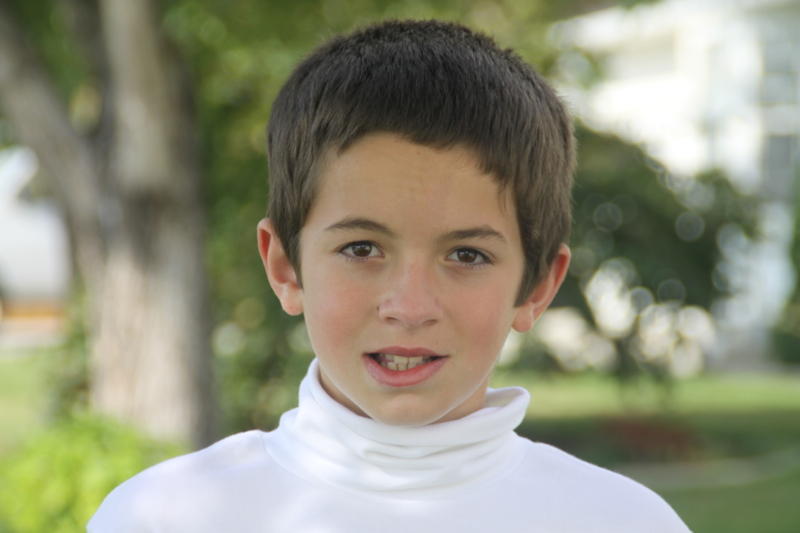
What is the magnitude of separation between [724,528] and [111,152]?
476 cm

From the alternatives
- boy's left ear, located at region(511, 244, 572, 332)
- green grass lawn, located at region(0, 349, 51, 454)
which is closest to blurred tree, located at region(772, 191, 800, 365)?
green grass lawn, located at region(0, 349, 51, 454)

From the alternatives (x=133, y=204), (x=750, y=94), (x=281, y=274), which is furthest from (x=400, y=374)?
(x=750, y=94)

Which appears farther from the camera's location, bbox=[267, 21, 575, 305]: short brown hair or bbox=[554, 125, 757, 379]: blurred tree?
bbox=[554, 125, 757, 379]: blurred tree

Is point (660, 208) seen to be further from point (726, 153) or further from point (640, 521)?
point (726, 153)

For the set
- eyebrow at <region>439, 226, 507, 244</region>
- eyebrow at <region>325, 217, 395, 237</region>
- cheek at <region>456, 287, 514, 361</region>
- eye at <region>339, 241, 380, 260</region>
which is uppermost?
eyebrow at <region>325, 217, 395, 237</region>

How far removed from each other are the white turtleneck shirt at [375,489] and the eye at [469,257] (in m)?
0.27

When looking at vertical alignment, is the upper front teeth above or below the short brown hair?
below

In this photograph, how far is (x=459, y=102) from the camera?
1399mm

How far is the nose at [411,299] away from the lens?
4.25 feet

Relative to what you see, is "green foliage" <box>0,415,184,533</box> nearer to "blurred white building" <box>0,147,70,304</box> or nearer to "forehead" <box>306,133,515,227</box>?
"forehead" <box>306,133,515,227</box>

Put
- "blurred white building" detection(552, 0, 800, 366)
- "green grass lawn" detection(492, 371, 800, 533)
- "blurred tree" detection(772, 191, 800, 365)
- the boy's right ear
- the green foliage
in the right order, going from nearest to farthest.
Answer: the boy's right ear, the green foliage, "green grass lawn" detection(492, 371, 800, 533), "blurred tree" detection(772, 191, 800, 365), "blurred white building" detection(552, 0, 800, 366)

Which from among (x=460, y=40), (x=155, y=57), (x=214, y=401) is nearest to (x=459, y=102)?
(x=460, y=40)

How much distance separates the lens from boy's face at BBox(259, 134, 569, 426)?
1.32 metres

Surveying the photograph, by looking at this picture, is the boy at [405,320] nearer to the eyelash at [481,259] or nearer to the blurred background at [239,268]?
the eyelash at [481,259]
